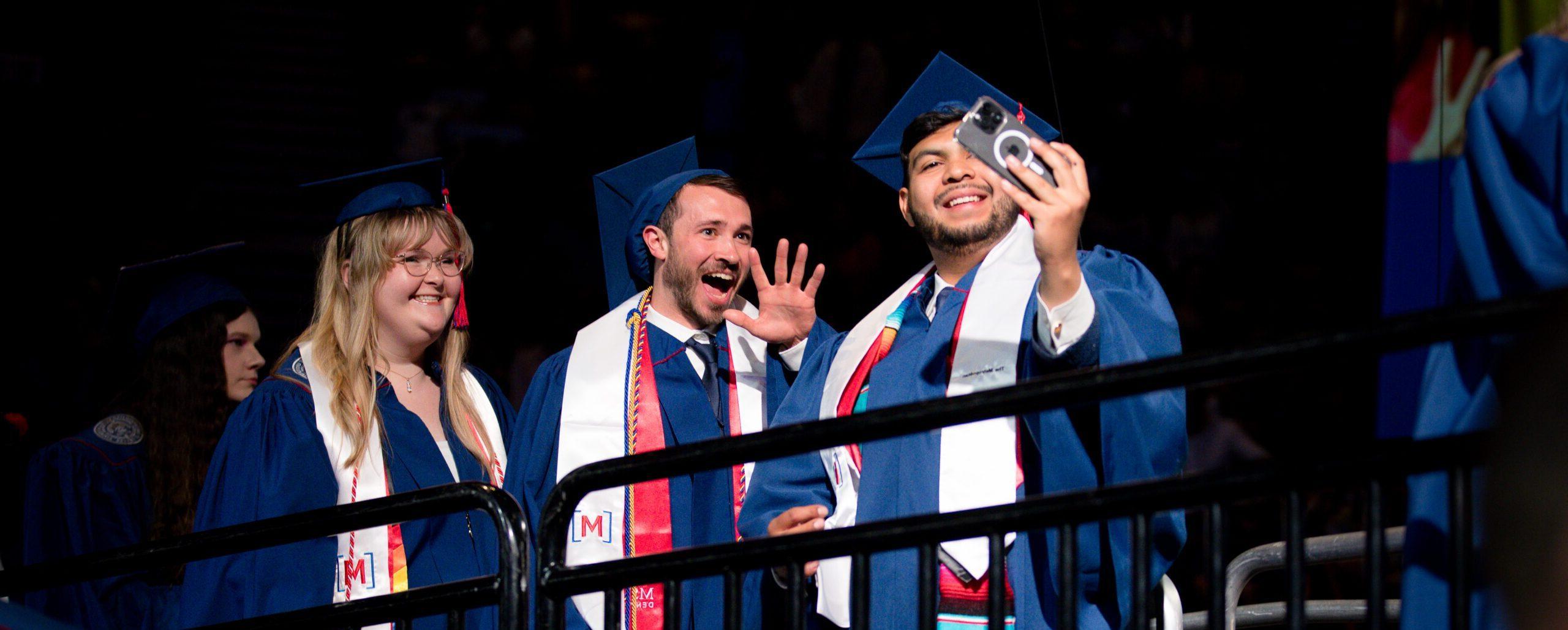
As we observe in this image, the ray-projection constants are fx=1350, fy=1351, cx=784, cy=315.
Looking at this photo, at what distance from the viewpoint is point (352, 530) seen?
241 centimetres

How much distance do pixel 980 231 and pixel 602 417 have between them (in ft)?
4.00

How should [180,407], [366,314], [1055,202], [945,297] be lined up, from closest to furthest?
[1055,202], [945,297], [366,314], [180,407]

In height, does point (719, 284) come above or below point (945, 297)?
above

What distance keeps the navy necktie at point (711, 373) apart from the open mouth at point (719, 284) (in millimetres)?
117

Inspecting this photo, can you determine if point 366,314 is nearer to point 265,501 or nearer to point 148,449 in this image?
point 265,501

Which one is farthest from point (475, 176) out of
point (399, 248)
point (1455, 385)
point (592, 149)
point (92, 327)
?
point (1455, 385)

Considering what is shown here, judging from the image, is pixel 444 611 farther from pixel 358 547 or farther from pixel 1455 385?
pixel 1455 385

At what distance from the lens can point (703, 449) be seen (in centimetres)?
206

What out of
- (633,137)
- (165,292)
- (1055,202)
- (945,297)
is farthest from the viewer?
(633,137)

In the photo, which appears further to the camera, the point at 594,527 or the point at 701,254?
the point at 701,254

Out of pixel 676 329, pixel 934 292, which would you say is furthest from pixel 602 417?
pixel 934 292

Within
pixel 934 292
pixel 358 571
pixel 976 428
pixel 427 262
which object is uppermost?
pixel 427 262

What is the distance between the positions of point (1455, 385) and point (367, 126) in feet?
25.3

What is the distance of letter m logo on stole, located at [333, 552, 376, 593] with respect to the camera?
3.18 meters
